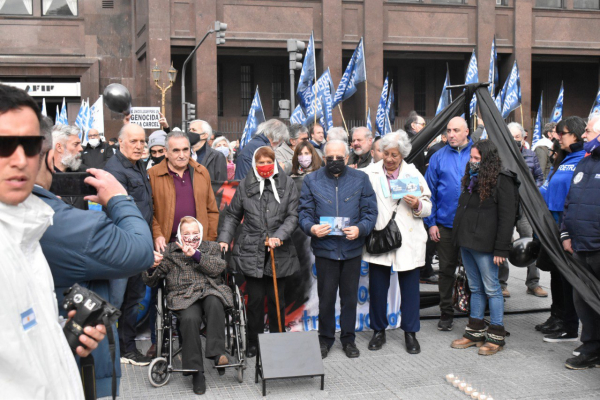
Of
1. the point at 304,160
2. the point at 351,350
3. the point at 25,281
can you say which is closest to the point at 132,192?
the point at 304,160

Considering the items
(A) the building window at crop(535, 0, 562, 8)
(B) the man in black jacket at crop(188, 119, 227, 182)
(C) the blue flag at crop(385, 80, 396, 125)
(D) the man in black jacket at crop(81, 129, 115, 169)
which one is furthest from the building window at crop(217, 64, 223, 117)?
(B) the man in black jacket at crop(188, 119, 227, 182)

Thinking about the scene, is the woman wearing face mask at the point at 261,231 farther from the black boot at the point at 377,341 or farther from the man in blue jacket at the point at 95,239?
the man in blue jacket at the point at 95,239

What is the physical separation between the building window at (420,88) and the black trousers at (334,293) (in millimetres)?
28695

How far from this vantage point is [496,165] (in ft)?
20.3

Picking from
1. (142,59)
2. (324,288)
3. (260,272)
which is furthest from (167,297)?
(142,59)

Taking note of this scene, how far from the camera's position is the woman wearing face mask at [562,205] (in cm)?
663

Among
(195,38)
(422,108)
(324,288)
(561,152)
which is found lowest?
(324,288)

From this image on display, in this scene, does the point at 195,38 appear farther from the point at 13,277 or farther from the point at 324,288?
the point at 13,277

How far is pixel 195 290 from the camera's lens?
558cm

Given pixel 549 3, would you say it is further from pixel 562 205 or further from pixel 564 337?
pixel 564 337

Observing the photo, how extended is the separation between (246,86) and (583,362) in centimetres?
2809

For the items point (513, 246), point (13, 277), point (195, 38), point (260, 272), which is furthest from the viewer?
point (195, 38)

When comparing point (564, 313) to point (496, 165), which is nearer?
point (496, 165)

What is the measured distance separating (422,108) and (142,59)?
14344mm
